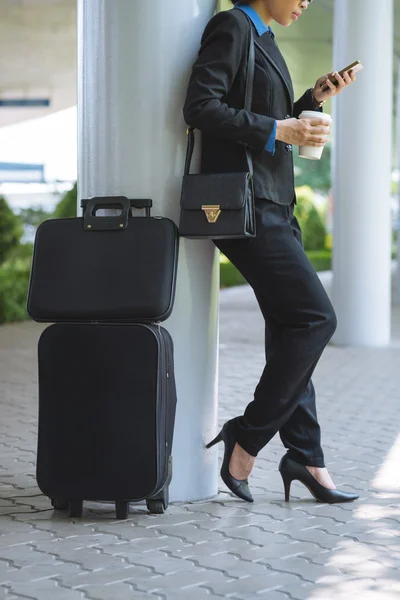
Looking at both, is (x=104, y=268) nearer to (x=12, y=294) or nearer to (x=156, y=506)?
(x=156, y=506)

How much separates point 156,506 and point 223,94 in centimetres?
146

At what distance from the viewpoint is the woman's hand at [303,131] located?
3.61m

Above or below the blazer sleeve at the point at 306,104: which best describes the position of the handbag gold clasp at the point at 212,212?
below

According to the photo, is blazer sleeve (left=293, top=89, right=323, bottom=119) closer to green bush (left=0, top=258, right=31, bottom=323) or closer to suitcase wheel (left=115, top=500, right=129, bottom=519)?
suitcase wheel (left=115, top=500, right=129, bottom=519)

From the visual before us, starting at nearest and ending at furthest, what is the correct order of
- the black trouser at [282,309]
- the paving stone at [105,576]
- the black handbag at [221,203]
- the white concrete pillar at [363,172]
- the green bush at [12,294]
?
the paving stone at [105,576] < the black handbag at [221,203] < the black trouser at [282,309] < the white concrete pillar at [363,172] < the green bush at [12,294]

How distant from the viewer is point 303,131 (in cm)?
361

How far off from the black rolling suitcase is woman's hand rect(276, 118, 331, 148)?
2.59ft

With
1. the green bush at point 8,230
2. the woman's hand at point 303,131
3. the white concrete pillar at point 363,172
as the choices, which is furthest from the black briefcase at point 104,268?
the green bush at point 8,230

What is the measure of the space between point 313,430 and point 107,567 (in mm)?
1111

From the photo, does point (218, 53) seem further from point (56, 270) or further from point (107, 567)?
point (107, 567)

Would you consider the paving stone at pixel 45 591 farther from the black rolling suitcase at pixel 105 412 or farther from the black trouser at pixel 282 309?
the black trouser at pixel 282 309

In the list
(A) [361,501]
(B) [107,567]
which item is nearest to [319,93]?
(A) [361,501]

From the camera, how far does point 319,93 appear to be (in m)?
3.89

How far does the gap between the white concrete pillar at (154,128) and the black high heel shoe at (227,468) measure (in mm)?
137
